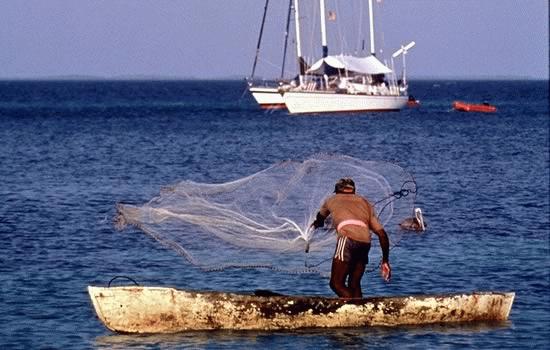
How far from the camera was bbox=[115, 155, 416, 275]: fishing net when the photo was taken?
57.3 ft

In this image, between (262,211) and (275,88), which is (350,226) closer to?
(262,211)

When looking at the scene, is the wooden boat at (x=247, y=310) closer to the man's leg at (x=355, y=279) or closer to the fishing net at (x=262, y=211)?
the man's leg at (x=355, y=279)

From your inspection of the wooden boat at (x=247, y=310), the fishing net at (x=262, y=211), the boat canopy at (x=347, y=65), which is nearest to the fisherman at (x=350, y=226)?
the wooden boat at (x=247, y=310)

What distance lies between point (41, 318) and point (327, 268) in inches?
155

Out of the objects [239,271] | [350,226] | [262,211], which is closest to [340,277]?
[350,226]

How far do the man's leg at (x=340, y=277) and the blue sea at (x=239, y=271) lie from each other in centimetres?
48

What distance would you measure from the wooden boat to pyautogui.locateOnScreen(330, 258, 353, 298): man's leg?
130 millimetres

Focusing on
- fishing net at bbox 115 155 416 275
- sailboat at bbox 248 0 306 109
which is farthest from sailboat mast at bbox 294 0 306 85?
fishing net at bbox 115 155 416 275

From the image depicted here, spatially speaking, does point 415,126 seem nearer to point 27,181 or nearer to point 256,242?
point 27,181

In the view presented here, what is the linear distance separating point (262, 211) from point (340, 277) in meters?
2.76

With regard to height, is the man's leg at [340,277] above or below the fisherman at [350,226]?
below

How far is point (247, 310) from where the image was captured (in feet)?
52.7

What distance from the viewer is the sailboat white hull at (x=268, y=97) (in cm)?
10181

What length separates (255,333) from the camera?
16.1m
